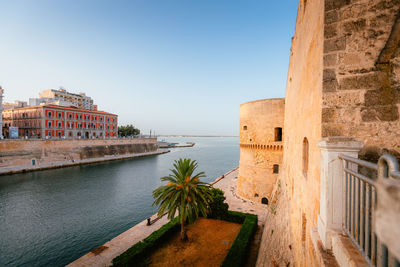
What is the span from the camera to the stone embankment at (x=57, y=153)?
3089 centimetres

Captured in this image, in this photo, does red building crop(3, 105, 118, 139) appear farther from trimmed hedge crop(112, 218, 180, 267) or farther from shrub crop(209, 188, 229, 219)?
shrub crop(209, 188, 229, 219)

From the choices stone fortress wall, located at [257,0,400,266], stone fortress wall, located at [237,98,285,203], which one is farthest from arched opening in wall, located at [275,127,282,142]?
stone fortress wall, located at [257,0,400,266]

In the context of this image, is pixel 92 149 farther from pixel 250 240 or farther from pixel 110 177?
pixel 250 240

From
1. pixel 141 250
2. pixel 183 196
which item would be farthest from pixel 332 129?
pixel 141 250

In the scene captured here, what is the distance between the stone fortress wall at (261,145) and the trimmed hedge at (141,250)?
8.77 metres

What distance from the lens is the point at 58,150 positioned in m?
38.2

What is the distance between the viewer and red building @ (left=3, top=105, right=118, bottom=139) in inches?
1700

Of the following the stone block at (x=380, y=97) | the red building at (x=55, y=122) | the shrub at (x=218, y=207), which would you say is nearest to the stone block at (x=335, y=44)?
the stone block at (x=380, y=97)

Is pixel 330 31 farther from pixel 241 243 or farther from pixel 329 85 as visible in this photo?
pixel 241 243

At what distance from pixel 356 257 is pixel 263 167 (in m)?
15.9

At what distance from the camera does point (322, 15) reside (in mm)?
3182

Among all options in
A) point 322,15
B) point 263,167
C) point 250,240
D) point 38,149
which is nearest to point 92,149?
point 38,149

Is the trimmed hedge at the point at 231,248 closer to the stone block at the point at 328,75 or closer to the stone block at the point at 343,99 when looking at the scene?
the stone block at the point at 343,99

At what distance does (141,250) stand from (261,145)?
39.4 ft
